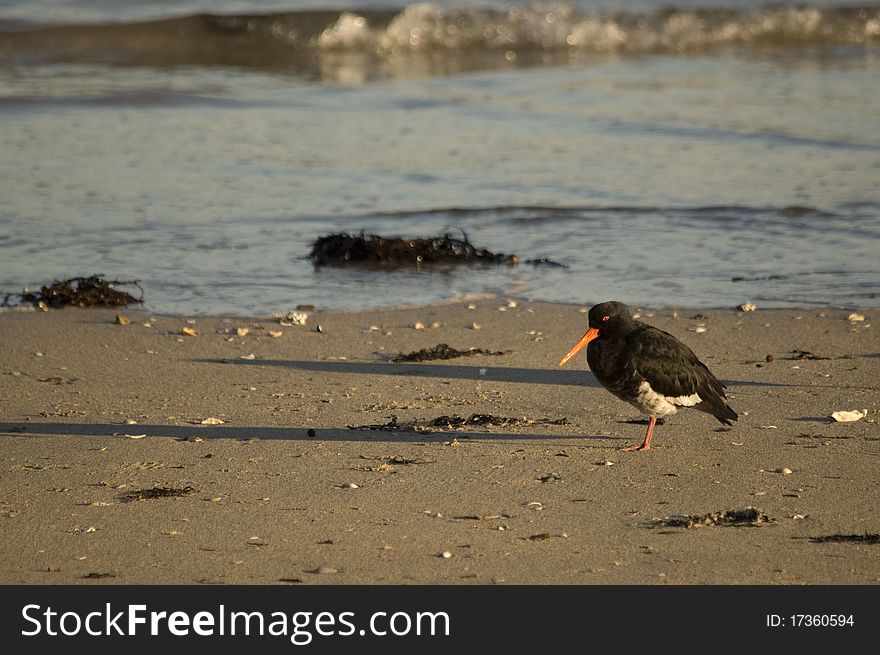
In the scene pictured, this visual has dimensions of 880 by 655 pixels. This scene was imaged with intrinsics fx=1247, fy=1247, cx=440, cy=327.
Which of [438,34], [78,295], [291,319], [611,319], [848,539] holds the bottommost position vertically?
[848,539]

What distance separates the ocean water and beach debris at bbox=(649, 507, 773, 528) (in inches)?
134

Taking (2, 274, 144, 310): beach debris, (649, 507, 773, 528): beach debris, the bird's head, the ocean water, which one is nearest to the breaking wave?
the ocean water

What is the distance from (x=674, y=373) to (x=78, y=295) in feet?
13.5

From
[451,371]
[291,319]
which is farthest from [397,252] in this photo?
[451,371]

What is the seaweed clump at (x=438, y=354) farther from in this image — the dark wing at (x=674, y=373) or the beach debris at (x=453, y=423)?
the dark wing at (x=674, y=373)

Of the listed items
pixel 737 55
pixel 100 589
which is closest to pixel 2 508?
pixel 100 589

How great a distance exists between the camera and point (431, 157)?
12.6 metres

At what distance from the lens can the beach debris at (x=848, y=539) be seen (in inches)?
172

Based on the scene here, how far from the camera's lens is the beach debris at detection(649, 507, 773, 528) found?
4539 millimetres

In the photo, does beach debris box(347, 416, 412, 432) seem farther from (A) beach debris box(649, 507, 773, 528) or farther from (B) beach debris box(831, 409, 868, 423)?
(B) beach debris box(831, 409, 868, 423)

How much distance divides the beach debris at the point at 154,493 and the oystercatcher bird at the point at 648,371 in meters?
1.88

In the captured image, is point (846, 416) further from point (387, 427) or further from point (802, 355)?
point (387, 427)

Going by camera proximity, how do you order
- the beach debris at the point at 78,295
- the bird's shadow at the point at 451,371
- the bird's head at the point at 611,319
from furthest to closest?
the beach debris at the point at 78,295 < the bird's shadow at the point at 451,371 < the bird's head at the point at 611,319

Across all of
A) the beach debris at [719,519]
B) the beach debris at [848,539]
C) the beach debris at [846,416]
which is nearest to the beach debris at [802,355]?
the beach debris at [846,416]
